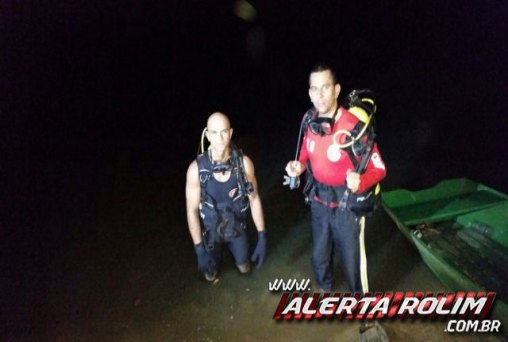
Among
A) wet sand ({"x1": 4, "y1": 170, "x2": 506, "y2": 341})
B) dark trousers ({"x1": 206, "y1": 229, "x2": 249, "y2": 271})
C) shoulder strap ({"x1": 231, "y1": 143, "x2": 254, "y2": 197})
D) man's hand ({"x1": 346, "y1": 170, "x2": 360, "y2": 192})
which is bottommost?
wet sand ({"x1": 4, "y1": 170, "x2": 506, "y2": 341})

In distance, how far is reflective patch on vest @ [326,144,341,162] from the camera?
3.18 metres

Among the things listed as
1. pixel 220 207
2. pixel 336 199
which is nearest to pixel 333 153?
pixel 336 199

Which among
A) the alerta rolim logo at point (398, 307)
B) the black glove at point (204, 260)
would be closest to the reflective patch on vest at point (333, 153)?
the alerta rolim logo at point (398, 307)

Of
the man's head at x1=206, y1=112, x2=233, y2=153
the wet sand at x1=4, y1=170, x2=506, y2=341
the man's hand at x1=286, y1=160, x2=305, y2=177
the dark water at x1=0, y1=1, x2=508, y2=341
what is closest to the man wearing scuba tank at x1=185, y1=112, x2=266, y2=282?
the man's head at x1=206, y1=112, x2=233, y2=153

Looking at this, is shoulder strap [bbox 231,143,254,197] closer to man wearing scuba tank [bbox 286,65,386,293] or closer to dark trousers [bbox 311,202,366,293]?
man wearing scuba tank [bbox 286,65,386,293]

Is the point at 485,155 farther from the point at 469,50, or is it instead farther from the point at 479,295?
the point at 469,50

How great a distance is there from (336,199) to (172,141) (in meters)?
7.36

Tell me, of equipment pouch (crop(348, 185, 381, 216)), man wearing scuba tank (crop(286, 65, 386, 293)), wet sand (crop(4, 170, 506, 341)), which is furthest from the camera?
wet sand (crop(4, 170, 506, 341))

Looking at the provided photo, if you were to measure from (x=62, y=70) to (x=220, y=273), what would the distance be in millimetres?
15870

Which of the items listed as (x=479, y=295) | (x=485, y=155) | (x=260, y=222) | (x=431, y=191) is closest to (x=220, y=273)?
(x=260, y=222)

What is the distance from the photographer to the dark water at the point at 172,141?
4359 millimetres

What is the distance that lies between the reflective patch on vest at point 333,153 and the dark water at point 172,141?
194cm

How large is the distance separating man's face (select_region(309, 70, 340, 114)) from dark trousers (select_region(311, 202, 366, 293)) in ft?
3.38

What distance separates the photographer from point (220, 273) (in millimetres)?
4699
